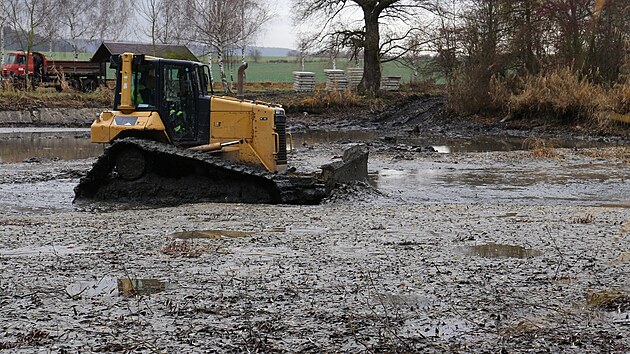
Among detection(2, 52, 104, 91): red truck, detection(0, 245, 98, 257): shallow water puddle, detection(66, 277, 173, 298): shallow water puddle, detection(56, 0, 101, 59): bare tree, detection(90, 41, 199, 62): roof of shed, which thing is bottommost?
detection(0, 245, 98, 257): shallow water puddle

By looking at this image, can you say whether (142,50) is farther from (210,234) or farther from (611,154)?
(210,234)

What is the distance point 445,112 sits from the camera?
36.2 metres

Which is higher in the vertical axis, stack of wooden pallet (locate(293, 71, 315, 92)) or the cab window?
stack of wooden pallet (locate(293, 71, 315, 92))

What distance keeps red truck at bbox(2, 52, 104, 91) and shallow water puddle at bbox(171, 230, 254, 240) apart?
34.5 m

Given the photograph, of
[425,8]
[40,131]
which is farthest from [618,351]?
[425,8]

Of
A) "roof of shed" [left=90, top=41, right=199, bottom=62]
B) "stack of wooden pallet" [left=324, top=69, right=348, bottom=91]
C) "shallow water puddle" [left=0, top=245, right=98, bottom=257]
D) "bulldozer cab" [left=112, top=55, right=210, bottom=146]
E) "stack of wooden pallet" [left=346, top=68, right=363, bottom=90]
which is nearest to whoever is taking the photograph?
"shallow water puddle" [left=0, top=245, right=98, bottom=257]

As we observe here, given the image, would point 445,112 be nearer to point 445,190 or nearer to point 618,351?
point 445,190

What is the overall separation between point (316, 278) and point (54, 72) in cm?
3884

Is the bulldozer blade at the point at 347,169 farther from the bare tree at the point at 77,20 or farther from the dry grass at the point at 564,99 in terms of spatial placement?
the bare tree at the point at 77,20

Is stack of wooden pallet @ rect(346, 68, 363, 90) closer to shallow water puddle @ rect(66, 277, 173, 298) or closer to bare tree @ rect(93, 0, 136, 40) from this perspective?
bare tree @ rect(93, 0, 136, 40)

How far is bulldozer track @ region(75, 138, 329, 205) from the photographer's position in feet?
45.5

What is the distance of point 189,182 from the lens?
14609 mm

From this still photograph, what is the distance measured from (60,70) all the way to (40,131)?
1200cm

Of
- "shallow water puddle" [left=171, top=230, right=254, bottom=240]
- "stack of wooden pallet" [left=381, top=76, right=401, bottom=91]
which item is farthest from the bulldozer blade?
"stack of wooden pallet" [left=381, top=76, right=401, bottom=91]
